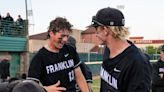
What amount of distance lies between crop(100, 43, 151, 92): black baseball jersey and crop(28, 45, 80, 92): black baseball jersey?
1.26m

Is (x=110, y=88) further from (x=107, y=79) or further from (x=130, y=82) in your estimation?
Answer: (x=130, y=82)

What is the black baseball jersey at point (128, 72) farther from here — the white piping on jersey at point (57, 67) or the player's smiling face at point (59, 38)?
the white piping on jersey at point (57, 67)

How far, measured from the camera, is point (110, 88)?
13.1ft

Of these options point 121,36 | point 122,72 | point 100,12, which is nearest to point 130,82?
point 122,72

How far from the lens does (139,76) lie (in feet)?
11.9

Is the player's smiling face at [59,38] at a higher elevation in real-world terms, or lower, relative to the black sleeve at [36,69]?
higher

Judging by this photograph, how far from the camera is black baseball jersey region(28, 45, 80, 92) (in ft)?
16.8

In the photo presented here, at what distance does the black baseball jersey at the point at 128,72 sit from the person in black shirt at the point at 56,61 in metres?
1.11

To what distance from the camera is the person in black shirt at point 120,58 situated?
12.0 ft

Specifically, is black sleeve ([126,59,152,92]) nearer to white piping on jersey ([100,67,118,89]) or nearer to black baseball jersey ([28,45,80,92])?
white piping on jersey ([100,67,118,89])

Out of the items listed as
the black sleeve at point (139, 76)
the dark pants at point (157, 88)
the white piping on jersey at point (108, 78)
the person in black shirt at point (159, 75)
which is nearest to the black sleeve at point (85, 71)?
the white piping on jersey at point (108, 78)

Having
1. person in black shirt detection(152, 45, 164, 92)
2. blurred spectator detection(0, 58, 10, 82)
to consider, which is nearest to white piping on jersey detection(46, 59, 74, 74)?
person in black shirt detection(152, 45, 164, 92)

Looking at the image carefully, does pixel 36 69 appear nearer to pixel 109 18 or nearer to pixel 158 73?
pixel 109 18

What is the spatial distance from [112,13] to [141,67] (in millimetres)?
554
